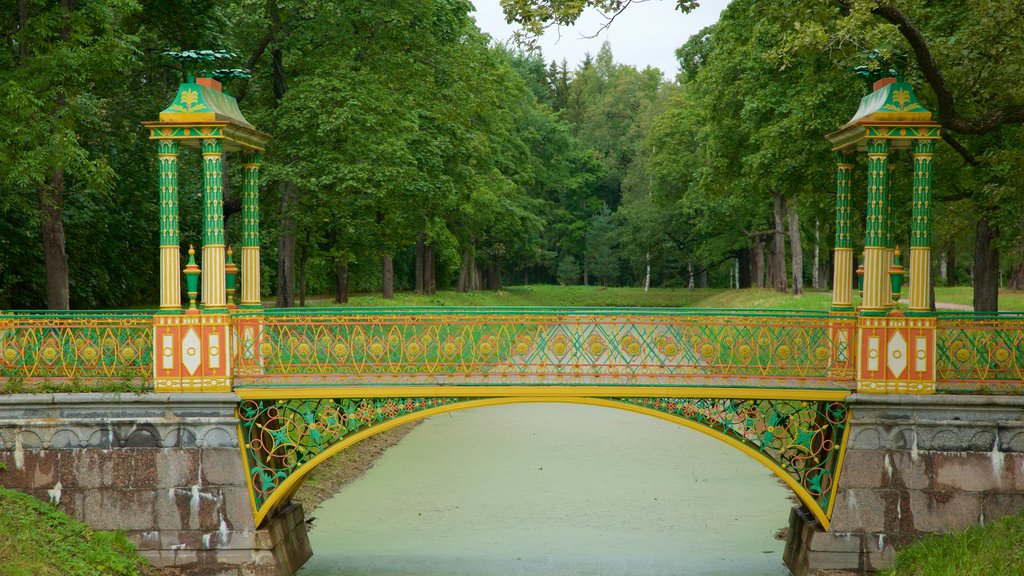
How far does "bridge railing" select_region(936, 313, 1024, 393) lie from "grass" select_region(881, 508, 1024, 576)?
1.42m

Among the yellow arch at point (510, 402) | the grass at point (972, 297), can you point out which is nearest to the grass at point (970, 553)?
the yellow arch at point (510, 402)

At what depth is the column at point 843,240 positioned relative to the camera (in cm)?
1256

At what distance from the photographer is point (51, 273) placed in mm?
15750

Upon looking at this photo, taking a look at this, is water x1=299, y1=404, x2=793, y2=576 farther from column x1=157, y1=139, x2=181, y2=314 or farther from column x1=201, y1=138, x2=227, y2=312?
column x1=157, y1=139, x2=181, y2=314

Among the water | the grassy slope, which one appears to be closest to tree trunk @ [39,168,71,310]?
the water

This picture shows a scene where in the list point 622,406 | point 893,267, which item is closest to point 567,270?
A: point 893,267

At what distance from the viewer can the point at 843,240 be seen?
12.7m

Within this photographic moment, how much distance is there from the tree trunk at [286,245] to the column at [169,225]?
9.96 metres

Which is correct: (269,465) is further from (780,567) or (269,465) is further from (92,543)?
(780,567)

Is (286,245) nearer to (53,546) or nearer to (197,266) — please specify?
(197,266)

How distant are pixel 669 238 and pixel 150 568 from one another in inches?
1800

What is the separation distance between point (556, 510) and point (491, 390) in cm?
430

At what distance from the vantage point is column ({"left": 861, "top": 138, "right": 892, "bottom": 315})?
1090cm

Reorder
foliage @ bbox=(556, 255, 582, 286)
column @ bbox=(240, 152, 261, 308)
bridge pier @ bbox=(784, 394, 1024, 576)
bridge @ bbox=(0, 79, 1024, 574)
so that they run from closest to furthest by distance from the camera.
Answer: bridge pier @ bbox=(784, 394, 1024, 576) < bridge @ bbox=(0, 79, 1024, 574) < column @ bbox=(240, 152, 261, 308) < foliage @ bbox=(556, 255, 582, 286)
